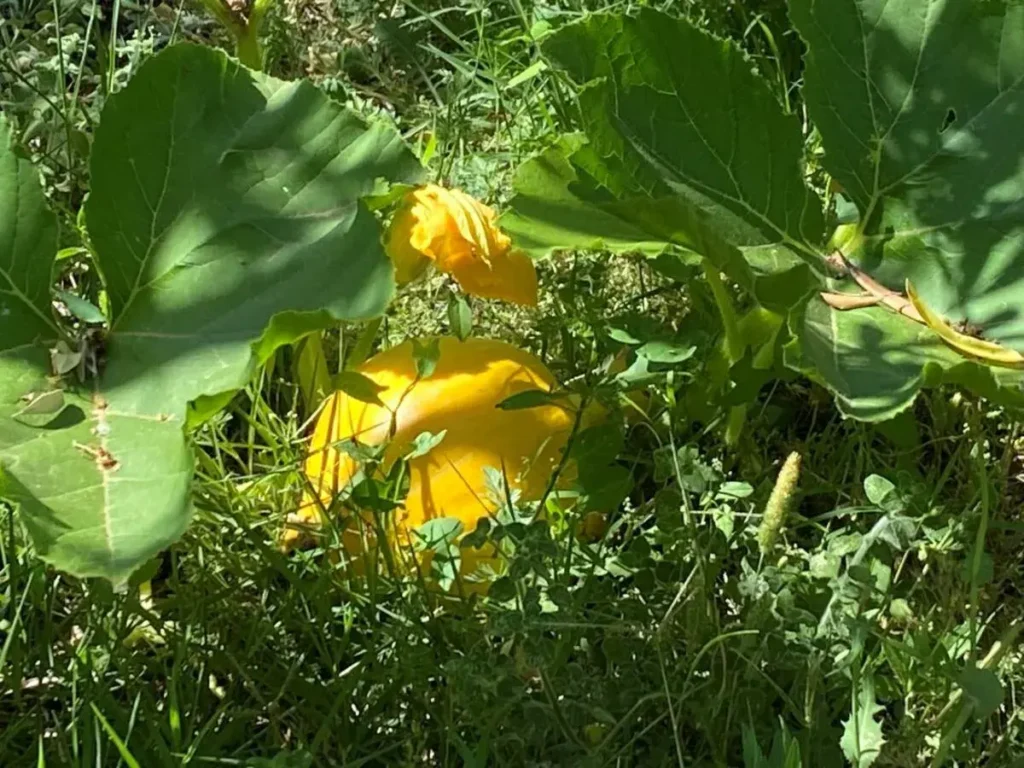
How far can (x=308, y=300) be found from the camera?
1332 millimetres

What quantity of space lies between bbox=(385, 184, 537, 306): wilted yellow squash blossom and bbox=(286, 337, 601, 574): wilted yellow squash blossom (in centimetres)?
10

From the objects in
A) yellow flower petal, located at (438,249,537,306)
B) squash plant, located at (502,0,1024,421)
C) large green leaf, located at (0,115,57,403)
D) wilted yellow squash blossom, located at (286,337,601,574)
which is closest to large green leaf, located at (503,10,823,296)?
squash plant, located at (502,0,1024,421)

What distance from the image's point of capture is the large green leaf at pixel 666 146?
1.46m

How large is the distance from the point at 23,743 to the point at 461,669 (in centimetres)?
46

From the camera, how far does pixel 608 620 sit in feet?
4.63

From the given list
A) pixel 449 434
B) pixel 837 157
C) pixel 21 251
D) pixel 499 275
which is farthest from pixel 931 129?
pixel 21 251

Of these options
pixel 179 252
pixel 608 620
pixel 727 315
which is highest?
pixel 179 252

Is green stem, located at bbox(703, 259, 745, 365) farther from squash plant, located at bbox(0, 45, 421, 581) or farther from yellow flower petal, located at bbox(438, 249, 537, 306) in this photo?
squash plant, located at bbox(0, 45, 421, 581)

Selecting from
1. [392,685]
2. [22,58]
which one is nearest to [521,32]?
[22,58]

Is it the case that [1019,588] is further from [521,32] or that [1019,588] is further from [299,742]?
[521,32]

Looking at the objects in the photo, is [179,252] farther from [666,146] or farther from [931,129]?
[931,129]

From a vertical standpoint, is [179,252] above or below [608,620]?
above

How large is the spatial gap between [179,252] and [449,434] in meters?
0.37

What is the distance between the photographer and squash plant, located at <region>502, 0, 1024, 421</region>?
147cm
